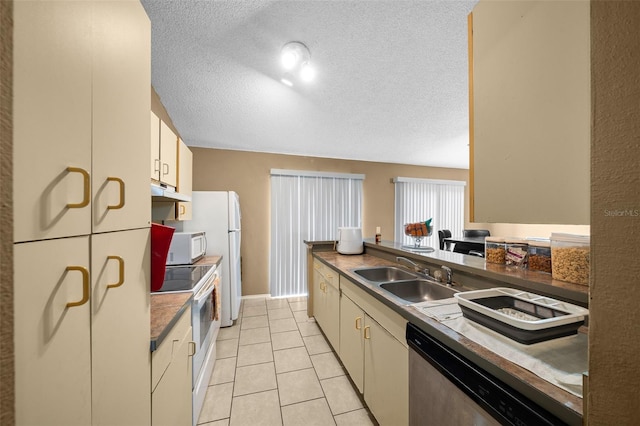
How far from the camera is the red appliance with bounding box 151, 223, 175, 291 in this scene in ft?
3.02

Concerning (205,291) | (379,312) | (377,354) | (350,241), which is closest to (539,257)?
(379,312)

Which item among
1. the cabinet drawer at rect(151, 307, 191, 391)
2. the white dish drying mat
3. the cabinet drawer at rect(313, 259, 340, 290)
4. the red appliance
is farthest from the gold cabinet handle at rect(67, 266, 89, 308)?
the cabinet drawer at rect(313, 259, 340, 290)

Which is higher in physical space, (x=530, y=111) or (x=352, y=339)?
(x=530, y=111)

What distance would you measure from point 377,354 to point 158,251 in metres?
1.27

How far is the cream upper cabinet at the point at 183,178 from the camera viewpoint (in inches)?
82.1

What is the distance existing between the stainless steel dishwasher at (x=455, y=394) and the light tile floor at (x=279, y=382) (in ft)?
2.63

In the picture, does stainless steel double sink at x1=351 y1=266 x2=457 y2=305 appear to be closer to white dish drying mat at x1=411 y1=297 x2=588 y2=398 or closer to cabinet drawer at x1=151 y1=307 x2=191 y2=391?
white dish drying mat at x1=411 y1=297 x2=588 y2=398

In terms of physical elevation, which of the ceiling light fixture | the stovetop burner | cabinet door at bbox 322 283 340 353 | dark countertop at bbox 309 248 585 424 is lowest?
cabinet door at bbox 322 283 340 353

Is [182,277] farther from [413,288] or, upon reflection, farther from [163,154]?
[413,288]

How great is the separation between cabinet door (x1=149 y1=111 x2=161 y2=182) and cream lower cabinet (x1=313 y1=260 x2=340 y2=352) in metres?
1.57

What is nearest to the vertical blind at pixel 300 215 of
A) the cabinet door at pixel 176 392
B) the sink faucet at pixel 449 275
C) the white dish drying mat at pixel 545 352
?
the cabinet door at pixel 176 392

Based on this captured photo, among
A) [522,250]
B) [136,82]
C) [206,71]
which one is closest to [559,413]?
[522,250]

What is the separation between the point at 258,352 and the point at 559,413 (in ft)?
7.45

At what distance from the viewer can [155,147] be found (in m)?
1.59
